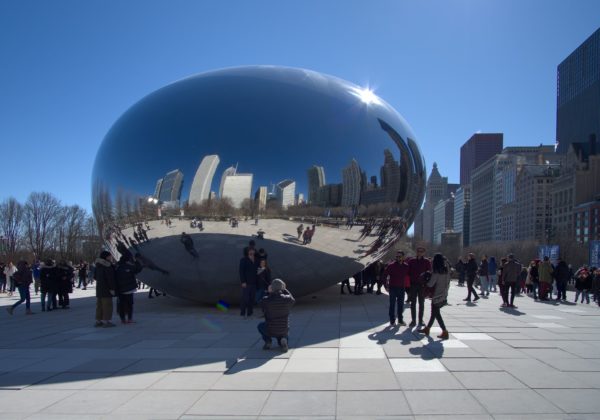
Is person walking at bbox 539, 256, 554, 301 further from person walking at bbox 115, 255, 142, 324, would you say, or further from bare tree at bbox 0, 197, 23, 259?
bare tree at bbox 0, 197, 23, 259

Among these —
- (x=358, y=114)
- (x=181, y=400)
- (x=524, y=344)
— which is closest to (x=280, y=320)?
(x=181, y=400)

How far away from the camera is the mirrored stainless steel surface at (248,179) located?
10.4 meters

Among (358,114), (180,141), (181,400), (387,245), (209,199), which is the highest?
(358,114)

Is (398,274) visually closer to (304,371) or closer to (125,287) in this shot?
(304,371)

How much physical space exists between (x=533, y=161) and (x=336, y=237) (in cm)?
18186

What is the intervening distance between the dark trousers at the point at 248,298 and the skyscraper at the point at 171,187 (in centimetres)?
250

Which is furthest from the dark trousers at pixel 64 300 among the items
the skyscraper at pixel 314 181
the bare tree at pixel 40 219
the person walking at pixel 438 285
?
the bare tree at pixel 40 219

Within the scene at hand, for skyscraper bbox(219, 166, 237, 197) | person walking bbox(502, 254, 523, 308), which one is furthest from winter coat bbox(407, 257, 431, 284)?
person walking bbox(502, 254, 523, 308)

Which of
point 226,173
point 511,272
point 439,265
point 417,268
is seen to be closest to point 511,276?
point 511,272

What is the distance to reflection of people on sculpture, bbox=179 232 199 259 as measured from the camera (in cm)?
1066

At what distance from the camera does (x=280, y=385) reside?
5754 mm

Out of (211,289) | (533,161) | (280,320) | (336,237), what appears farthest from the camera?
(533,161)

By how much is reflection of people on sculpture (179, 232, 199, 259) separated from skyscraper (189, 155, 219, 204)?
0.80m

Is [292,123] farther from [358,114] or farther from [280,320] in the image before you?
[280,320]
